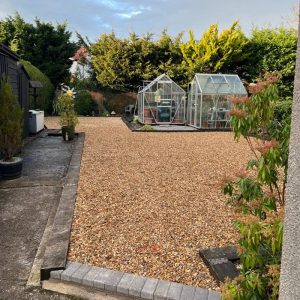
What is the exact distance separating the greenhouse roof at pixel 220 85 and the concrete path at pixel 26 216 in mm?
9049

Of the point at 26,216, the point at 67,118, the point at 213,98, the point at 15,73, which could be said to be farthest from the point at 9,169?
the point at 213,98

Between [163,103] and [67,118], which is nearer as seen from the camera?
[67,118]

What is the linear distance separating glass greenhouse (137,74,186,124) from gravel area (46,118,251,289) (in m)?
8.09

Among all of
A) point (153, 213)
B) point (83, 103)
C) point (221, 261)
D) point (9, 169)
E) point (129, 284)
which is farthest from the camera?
point (83, 103)

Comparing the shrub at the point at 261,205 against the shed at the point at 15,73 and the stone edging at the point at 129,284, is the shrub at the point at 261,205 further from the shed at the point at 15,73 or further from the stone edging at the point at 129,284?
the shed at the point at 15,73

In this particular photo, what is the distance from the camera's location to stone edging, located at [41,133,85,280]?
117 inches

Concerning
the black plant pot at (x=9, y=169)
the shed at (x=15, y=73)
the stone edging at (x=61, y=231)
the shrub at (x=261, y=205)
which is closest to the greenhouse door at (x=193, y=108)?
the shed at (x=15, y=73)

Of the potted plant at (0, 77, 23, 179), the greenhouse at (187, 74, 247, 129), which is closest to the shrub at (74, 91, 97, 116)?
the greenhouse at (187, 74, 247, 129)

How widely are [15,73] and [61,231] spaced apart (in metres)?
7.66

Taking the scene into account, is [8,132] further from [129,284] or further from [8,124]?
[129,284]

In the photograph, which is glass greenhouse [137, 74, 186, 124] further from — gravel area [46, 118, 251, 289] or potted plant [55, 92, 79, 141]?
gravel area [46, 118, 251, 289]

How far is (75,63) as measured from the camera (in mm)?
27359

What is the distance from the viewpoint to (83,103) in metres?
21.9

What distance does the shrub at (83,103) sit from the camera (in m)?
21.8
